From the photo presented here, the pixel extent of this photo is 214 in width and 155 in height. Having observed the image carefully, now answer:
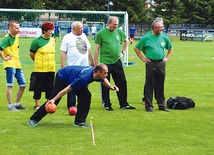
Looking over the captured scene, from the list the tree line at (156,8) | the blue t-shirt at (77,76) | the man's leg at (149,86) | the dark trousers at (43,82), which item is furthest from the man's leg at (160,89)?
the tree line at (156,8)

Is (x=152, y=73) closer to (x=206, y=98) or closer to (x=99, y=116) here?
(x=99, y=116)

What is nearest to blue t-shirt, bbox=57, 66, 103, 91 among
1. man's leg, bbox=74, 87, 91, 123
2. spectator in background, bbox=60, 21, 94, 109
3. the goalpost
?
man's leg, bbox=74, 87, 91, 123

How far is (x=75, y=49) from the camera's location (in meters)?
9.94

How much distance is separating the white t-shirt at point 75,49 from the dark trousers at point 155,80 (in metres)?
1.51

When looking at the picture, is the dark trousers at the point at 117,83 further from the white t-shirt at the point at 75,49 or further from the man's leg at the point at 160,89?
the white t-shirt at the point at 75,49

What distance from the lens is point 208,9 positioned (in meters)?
66.3

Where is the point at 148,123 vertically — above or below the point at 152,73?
below

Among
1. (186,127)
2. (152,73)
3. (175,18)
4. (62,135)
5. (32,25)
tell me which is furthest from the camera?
(175,18)

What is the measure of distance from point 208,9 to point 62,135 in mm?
60880

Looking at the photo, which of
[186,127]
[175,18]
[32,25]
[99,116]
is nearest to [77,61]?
[99,116]

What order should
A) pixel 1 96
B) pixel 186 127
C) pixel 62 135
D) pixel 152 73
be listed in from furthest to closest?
pixel 1 96 < pixel 152 73 < pixel 186 127 < pixel 62 135

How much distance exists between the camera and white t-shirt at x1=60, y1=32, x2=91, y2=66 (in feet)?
32.6

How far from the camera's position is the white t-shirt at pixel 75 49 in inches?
391

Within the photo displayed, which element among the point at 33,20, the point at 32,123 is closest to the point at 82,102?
the point at 32,123
